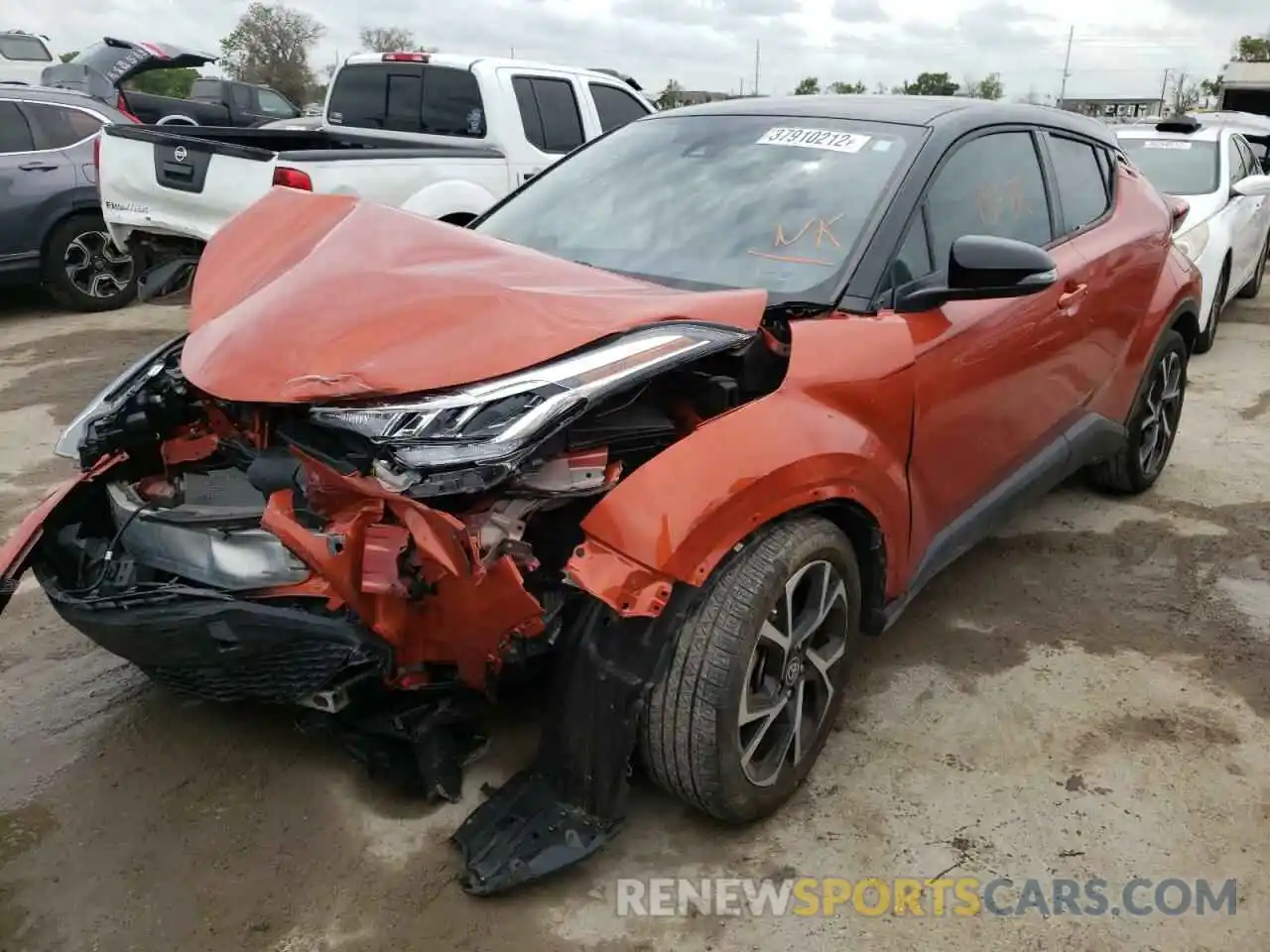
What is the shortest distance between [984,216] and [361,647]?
89.7 inches

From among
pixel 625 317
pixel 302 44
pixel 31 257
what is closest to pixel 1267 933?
pixel 625 317

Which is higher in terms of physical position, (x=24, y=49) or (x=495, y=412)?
(x=24, y=49)

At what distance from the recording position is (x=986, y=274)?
2.59 meters

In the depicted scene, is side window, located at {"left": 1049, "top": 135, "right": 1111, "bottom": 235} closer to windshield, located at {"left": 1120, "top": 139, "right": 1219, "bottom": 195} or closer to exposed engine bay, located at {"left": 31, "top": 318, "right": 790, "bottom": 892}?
exposed engine bay, located at {"left": 31, "top": 318, "right": 790, "bottom": 892}

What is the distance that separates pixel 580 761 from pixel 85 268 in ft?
25.1

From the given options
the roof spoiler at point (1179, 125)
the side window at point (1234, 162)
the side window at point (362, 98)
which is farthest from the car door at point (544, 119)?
the side window at point (1234, 162)

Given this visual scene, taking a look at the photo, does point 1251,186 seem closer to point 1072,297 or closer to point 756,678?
point 1072,297

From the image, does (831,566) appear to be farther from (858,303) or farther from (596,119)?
(596,119)

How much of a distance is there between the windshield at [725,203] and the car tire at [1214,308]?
17.2 ft

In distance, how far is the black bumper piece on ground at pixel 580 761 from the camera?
2180 mm

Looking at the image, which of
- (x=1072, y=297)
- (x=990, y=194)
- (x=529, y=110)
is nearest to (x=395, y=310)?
(x=990, y=194)

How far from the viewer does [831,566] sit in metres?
2.51

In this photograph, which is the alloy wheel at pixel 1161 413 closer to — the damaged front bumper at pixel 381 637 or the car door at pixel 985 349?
the car door at pixel 985 349

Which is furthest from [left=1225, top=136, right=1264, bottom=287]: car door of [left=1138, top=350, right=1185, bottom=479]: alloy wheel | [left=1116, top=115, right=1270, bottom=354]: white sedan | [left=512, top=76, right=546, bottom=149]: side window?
[left=512, top=76, right=546, bottom=149]: side window
